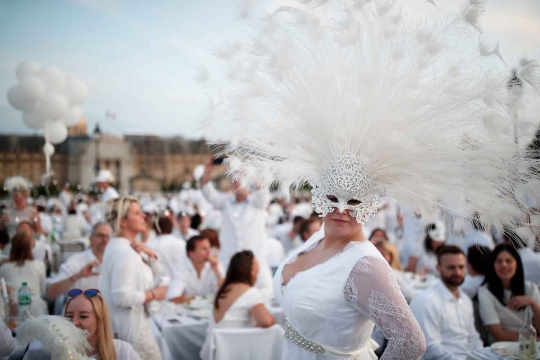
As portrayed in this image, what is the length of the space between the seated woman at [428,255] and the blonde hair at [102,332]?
4.77 metres

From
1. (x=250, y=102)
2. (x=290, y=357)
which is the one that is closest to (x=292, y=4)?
(x=250, y=102)

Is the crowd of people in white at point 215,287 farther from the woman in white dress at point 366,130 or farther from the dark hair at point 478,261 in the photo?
the woman in white dress at point 366,130

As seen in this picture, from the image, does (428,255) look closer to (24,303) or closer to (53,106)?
(24,303)

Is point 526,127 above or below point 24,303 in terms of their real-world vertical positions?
above

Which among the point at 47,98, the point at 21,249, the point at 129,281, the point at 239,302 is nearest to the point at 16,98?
the point at 47,98

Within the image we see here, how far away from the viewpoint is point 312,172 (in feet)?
7.22

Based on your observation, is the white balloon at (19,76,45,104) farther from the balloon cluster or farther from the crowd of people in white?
the crowd of people in white

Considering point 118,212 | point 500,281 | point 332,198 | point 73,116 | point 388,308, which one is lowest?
point 500,281

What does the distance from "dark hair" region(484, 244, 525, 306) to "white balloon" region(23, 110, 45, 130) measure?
5899 millimetres

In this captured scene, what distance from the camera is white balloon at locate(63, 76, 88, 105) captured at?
620cm

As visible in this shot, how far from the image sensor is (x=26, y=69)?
544cm

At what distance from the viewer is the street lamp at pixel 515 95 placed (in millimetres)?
1779

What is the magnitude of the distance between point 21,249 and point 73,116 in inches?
112

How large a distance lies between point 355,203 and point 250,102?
723mm
